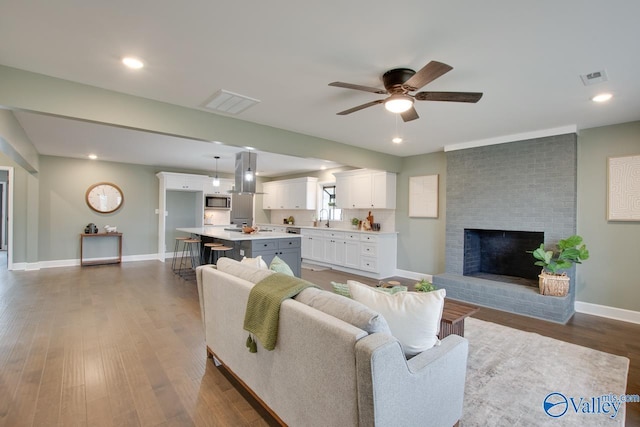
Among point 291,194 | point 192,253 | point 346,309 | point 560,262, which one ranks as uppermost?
point 291,194

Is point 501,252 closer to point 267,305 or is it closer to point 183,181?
point 267,305

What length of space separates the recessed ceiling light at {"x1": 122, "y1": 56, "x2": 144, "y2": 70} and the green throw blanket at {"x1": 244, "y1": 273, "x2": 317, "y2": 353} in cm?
203

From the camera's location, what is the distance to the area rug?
2020 millimetres

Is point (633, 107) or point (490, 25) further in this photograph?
point (633, 107)

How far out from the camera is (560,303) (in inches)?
149

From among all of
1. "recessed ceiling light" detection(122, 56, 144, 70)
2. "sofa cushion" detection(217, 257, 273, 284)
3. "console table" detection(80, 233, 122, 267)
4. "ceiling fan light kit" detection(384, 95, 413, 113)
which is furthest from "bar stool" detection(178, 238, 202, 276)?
"ceiling fan light kit" detection(384, 95, 413, 113)

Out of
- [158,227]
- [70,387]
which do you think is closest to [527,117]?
[70,387]

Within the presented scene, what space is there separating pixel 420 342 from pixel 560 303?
10.8 feet

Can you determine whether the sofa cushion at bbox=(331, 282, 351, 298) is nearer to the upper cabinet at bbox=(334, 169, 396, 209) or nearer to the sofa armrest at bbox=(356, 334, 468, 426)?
the sofa armrest at bbox=(356, 334, 468, 426)

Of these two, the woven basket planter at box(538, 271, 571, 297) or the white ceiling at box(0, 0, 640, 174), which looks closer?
the white ceiling at box(0, 0, 640, 174)

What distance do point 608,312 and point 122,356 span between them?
5.71m

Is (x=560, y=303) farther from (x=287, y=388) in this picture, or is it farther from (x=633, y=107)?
(x=287, y=388)

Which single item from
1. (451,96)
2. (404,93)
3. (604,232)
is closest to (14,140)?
(404,93)

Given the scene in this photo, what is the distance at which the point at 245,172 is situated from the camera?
19.4 feet
